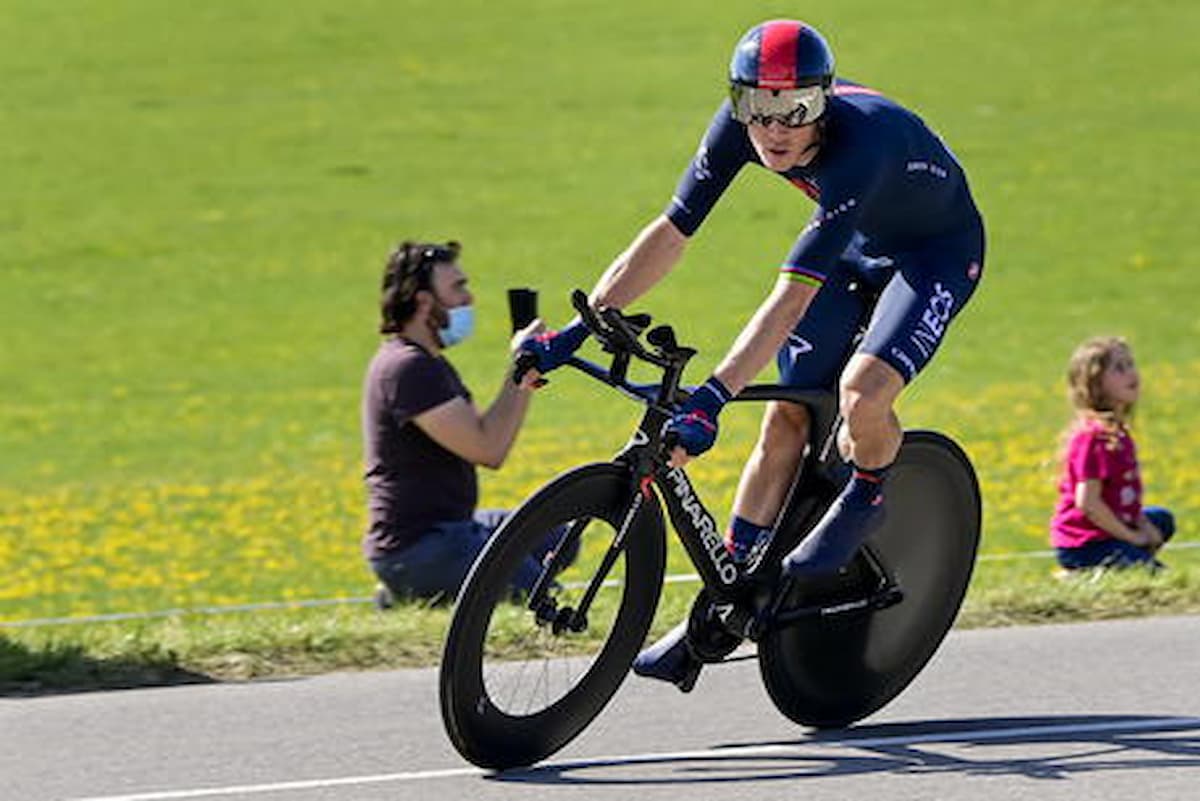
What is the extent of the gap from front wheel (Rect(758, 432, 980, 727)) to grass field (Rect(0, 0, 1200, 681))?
220cm

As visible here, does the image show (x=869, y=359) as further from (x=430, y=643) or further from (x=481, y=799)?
(x=430, y=643)

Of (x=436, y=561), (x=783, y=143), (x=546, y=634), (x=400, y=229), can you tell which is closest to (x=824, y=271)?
(x=783, y=143)

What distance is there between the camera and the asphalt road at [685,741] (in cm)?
671

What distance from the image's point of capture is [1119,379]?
1048 centimetres

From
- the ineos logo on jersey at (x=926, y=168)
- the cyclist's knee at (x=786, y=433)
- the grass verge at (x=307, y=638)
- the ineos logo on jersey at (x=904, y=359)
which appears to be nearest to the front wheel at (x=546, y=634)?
the cyclist's knee at (x=786, y=433)

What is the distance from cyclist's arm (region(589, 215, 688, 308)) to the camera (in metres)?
7.28

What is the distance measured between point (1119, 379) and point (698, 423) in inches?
168

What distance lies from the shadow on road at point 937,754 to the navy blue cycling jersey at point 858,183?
1252 millimetres

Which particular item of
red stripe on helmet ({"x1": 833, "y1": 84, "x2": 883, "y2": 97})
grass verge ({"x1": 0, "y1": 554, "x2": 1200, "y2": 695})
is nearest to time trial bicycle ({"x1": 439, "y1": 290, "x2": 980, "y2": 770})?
red stripe on helmet ({"x1": 833, "y1": 84, "x2": 883, "y2": 97})

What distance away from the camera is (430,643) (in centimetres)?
844

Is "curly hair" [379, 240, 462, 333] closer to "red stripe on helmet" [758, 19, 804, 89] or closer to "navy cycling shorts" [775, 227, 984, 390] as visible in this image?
"navy cycling shorts" [775, 227, 984, 390]

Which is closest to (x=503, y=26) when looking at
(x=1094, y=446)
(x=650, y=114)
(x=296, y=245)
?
(x=650, y=114)

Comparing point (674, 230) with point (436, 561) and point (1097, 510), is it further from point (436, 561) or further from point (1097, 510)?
point (1097, 510)

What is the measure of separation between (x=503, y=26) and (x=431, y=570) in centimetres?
3590
